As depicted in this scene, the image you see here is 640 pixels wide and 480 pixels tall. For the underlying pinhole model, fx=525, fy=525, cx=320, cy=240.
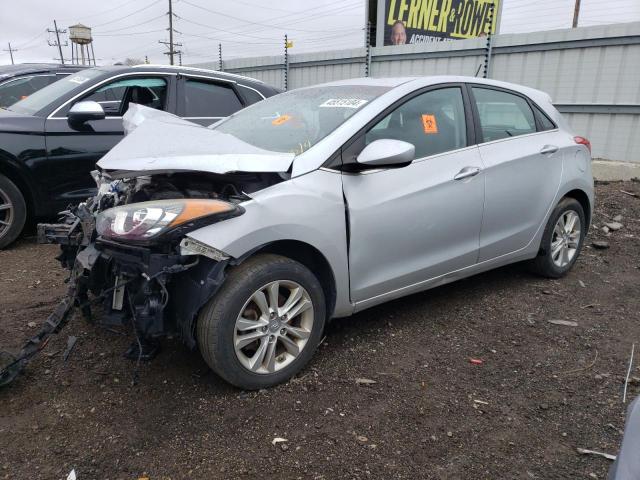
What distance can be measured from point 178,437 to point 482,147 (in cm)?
271

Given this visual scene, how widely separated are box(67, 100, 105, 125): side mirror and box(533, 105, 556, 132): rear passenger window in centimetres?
356

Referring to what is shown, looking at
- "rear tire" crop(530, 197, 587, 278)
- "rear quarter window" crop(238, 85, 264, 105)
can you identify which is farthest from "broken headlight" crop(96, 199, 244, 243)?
"rear quarter window" crop(238, 85, 264, 105)

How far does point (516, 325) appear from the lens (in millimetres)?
3693

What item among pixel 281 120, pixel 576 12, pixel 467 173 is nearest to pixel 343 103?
pixel 281 120

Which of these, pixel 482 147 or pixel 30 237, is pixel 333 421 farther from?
pixel 30 237

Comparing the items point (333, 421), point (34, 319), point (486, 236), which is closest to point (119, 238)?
point (333, 421)

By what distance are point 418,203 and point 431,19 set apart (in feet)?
59.0

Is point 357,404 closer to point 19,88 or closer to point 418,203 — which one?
point 418,203

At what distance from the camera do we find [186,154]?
2.62 m

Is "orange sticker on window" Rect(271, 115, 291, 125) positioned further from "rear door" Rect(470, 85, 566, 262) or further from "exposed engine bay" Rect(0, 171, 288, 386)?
"rear door" Rect(470, 85, 566, 262)

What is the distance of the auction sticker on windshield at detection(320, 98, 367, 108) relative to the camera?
324 centimetres

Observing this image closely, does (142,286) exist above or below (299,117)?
below

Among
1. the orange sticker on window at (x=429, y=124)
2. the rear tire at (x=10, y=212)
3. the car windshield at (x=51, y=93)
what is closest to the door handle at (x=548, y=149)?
the orange sticker on window at (x=429, y=124)

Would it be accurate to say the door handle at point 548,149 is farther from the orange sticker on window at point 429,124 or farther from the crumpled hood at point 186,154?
the crumpled hood at point 186,154
